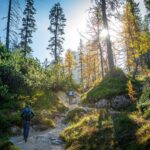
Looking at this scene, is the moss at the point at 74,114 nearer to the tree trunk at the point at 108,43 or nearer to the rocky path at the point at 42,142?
the rocky path at the point at 42,142

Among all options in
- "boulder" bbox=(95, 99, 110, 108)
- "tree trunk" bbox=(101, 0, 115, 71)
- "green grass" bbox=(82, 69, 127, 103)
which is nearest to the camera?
"boulder" bbox=(95, 99, 110, 108)

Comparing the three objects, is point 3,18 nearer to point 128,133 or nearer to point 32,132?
point 32,132

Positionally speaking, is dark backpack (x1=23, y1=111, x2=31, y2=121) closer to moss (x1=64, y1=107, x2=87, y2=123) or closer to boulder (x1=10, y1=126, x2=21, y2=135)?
boulder (x1=10, y1=126, x2=21, y2=135)

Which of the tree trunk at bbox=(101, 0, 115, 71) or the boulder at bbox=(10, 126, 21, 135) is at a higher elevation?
the tree trunk at bbox=(101, 0, 115, 71)

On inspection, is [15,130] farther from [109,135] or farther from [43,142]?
[109,135]

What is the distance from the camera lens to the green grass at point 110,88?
25436 mm

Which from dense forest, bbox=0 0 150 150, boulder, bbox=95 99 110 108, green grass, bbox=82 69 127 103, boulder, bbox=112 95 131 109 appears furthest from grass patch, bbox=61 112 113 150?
green grass, bbox=82 69 127 103

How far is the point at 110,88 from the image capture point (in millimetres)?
26766

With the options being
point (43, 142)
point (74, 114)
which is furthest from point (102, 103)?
point (43, 142)

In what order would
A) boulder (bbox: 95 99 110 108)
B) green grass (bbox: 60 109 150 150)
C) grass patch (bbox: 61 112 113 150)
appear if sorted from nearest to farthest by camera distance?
green grass (bbox: 60 109 150 150) < grass patch (bbox: 61 112 113 150) < boulder (bbox: 95 99 110 108)

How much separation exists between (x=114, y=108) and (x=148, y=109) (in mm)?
7912

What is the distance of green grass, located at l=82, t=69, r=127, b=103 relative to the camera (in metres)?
25.4

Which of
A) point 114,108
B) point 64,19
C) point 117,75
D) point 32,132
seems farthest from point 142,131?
point 64,19

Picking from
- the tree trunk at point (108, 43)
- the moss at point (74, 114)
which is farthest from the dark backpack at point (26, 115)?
the tree trunk at point (108, 43)
